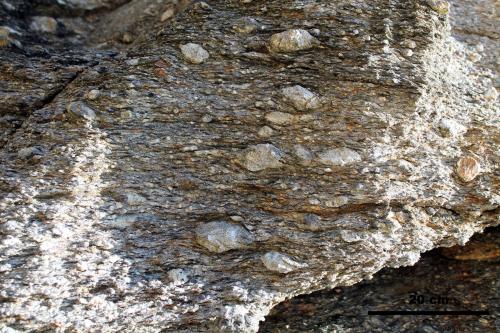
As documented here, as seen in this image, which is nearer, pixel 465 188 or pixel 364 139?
pixel 364 139

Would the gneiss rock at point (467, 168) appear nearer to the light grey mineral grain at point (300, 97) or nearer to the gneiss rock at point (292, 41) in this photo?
the light grey mineral grain at point (300, 97)

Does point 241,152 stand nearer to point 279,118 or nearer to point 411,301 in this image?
point 279,118

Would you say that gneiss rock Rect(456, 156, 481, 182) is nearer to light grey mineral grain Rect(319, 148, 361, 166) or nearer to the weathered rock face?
the weathered rock face

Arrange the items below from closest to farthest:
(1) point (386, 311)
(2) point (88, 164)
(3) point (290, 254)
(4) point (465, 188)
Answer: (2) point (88, 164), (3) point (290, 254), (4) point (465, 188), (1) point (386, 311)

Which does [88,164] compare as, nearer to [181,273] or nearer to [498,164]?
[181,273]

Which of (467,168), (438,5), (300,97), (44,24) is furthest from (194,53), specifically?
(467,168)

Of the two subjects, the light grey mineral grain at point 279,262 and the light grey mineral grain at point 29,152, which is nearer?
the light grey mineral grain at point 29,152

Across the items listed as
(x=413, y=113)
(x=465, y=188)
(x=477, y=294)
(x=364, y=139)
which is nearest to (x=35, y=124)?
(x=364, y=139)

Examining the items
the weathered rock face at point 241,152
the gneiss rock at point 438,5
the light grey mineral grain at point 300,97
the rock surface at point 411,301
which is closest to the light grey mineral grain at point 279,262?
the weathered rock face at point 241,152
